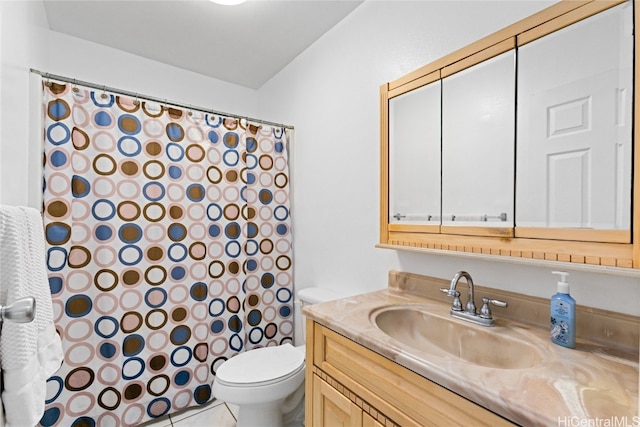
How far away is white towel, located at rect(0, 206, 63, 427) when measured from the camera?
63 cm

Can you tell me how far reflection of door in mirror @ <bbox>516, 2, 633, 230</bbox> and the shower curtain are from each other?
160 cm

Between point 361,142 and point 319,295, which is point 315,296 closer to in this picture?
point 319,295

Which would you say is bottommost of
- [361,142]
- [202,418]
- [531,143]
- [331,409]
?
[202,418]

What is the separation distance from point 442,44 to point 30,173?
7.04 feet

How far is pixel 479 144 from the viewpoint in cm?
117

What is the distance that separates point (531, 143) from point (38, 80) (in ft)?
7.08

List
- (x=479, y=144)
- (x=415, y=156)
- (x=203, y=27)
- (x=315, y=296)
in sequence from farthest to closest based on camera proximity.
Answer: (x=203, y=27), (x=315, y=296), (x=415, y=156), (x=479, y=144)

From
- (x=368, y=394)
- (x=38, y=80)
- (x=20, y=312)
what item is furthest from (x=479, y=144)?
(x=38, y=80)

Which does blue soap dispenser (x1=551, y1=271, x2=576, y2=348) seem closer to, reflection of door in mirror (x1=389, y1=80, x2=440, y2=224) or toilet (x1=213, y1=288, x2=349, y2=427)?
reflection of door in mirror (x1=389, y1=80, x2=440, y2=224)

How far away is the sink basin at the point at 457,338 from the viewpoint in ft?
3.06

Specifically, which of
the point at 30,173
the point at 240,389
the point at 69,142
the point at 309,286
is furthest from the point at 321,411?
the point at 30,173

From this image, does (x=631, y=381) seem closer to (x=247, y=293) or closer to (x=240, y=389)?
(x=240, y=389)

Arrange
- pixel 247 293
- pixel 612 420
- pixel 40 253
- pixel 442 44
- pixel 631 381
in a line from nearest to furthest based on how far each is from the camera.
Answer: pixel 612 420
pixel 631 381
pixel 40 253
pixel 442 44
pixel 247 293

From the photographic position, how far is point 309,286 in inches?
85.1
